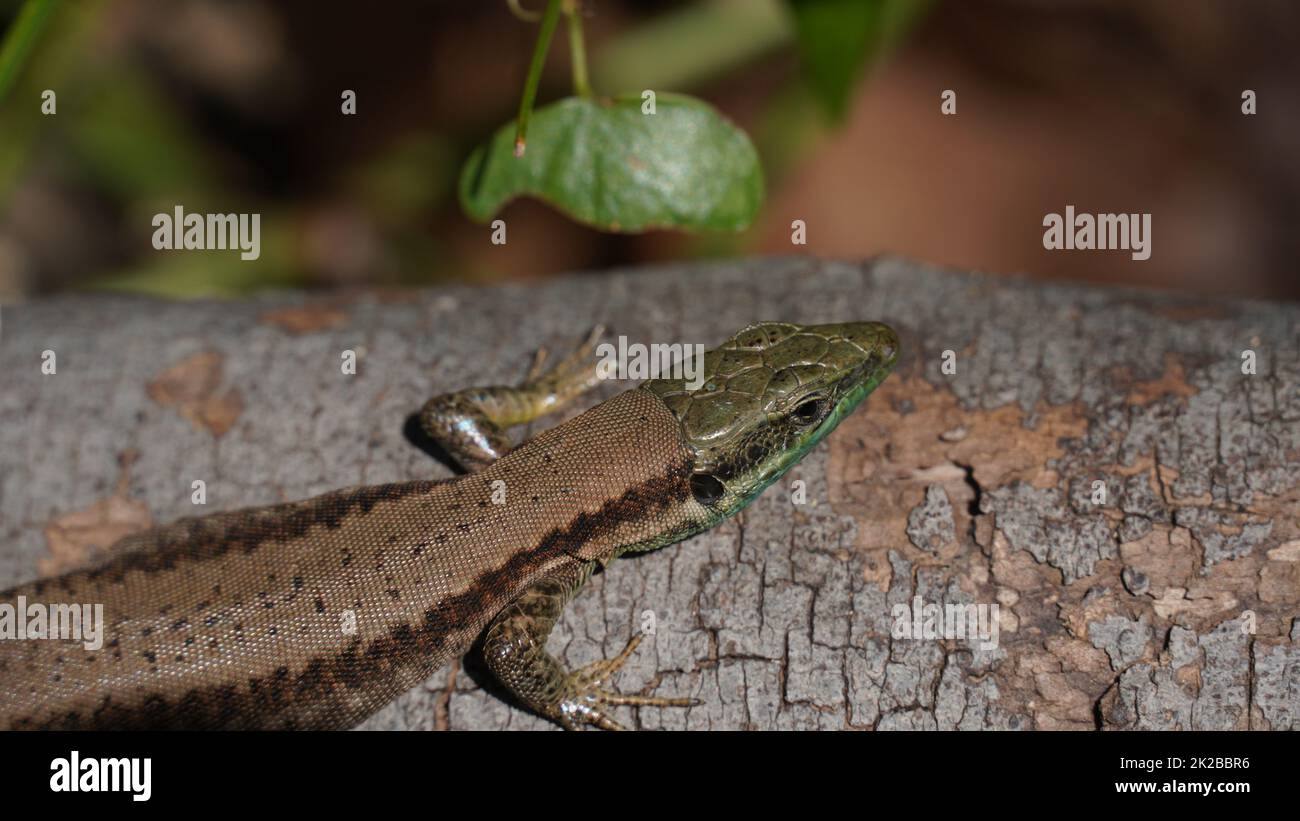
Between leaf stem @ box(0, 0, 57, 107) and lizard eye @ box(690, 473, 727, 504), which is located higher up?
leaf stem @ box(0, 0, 57, 107)

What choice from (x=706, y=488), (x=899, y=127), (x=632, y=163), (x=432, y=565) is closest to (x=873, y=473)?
(x=706, y=488)

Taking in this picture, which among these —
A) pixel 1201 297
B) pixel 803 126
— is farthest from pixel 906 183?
pixel 1201 297

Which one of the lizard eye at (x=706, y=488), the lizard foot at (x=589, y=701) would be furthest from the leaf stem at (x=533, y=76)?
the lizard foot at (x=589, y=701)

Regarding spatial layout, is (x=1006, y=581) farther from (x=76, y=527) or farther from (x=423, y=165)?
(x=423, y=165)

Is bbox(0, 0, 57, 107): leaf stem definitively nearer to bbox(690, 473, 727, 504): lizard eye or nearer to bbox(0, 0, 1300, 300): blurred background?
bbox(690, 473, 727, 504): lizard eye

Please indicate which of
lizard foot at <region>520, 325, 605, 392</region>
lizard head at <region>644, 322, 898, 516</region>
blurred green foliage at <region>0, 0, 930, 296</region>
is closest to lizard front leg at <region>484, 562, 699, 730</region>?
lizard head at <region>644, 322, 898, 516</region>

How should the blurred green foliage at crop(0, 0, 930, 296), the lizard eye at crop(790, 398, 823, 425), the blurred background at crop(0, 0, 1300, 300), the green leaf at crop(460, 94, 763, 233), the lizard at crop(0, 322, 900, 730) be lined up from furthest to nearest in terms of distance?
the blurred background at crop(0, 0, 1300, 300)
the blurred green foliage at crop(0, 0, 930, 296)
the lizard eye at crop(790, 398, 823, 425)
the green leaf at crop(460, 94, 763, 233)
the lizard at crop(0, 322, 900, 730)
